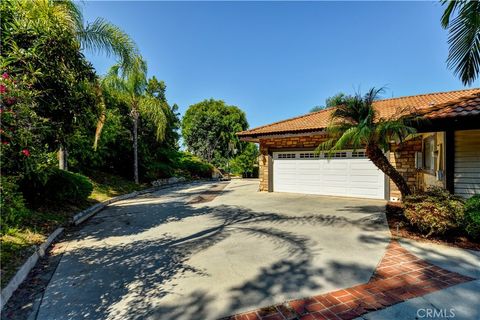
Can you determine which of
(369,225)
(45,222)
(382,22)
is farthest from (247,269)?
(382,22)

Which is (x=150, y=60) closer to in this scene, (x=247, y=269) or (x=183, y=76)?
(x=183, y=76)

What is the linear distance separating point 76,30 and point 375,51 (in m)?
12.0

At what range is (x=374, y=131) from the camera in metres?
5.29

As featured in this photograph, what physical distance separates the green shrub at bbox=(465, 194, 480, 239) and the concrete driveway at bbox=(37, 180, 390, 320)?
134 cm

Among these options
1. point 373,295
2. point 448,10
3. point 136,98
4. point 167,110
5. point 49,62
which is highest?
point 136,98

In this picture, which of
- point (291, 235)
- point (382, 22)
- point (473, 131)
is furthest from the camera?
point (382, 22)

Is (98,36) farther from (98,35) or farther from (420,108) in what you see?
(420,108)

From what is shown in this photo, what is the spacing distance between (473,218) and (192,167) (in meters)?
19.9

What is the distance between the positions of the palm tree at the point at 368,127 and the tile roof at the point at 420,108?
0.61m

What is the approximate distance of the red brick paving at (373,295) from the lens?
2496 millimetres

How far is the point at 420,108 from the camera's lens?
7789 mm

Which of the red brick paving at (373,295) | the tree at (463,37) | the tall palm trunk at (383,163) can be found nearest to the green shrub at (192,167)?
the tall palm trunk at (383,163)

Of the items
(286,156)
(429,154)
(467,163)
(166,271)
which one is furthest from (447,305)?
(286,156)

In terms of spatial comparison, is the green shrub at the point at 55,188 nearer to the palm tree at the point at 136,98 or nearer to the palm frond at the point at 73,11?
the palm frond at the point at 73,11
